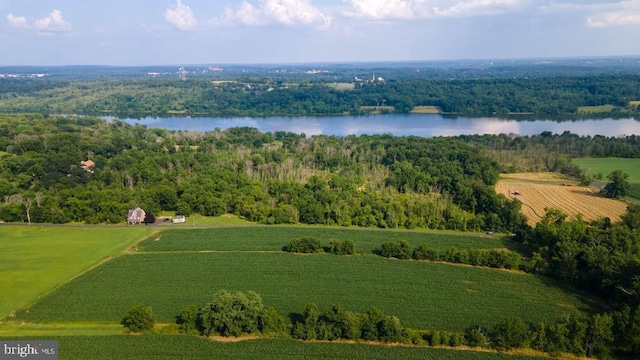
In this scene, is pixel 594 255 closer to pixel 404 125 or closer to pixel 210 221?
pixel 210 221

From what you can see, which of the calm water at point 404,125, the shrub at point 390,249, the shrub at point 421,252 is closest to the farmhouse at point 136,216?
the shrub at point 390,249

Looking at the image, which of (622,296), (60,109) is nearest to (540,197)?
(622,296)

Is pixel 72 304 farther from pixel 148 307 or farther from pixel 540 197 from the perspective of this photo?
pixel 540 197

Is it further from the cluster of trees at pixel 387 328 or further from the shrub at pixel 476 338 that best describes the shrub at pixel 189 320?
the shrub at pixel 476 338

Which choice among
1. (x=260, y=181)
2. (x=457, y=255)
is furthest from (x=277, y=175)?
(x=457, y=255)

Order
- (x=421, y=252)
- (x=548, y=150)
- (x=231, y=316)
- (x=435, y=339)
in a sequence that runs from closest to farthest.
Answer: (x=435, y=339)
(x=231, y=316)
(x=421, y=252)
(x=548, y=150)
